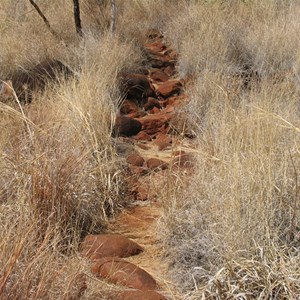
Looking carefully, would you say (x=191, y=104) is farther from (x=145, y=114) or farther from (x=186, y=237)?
(x=186, y=237)

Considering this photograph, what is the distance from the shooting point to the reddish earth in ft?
10.5

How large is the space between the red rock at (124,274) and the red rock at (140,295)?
13 cm

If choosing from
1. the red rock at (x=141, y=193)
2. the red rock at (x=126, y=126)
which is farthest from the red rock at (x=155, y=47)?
the red rock at (x=141, y=193)

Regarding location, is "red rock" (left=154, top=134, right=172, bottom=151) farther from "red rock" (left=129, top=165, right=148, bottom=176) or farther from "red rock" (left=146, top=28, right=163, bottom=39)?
"red rock" (left=146, top=28, right=163, bottom=39)

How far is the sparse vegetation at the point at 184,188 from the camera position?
8.93ft

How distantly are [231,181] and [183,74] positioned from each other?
15.2 ft

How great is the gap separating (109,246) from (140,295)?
2.32 feet

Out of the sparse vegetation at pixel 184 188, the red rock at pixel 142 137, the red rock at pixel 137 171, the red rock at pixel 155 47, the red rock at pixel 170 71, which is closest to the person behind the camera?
the sparse vegetation at pixel 184 188

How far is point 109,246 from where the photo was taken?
140 inches

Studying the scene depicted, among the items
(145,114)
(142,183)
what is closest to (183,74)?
(145,114)

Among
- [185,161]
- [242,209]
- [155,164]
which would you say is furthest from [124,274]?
[155,164]

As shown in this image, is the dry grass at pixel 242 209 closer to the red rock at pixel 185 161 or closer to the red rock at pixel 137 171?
the red rock at pixel 185 161

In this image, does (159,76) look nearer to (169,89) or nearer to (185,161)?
(169,89)

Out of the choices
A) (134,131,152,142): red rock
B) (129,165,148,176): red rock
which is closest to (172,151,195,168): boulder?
(129,165,148,176): red rock
